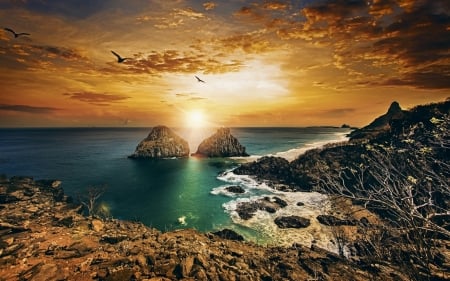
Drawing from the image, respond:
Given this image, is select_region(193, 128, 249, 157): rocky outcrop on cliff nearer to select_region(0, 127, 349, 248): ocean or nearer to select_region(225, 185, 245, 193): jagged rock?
select_region(0, 127, 349, 248): ocean

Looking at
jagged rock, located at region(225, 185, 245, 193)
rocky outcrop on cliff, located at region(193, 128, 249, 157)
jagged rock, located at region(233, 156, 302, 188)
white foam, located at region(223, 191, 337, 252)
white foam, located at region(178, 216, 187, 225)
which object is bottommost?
white foam, located at region(178, 216, 187, 225)

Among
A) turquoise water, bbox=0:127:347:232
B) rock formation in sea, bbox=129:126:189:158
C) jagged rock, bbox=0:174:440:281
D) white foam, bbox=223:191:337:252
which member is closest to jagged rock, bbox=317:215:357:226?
white foam, bbox=223:191:337:252

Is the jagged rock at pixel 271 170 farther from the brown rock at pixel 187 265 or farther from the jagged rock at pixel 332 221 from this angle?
the brown rock at pixel 187 265

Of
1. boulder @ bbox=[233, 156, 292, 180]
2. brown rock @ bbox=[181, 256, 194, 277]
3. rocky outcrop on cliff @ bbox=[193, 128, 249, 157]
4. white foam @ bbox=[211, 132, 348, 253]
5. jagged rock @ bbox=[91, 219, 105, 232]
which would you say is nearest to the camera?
brown rock @ bbox=[181, 256, 194, 277]

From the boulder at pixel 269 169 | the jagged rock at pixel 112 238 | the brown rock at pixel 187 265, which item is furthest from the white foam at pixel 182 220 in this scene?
the boulder at pixel 269 169

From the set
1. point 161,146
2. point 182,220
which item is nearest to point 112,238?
point 182,220

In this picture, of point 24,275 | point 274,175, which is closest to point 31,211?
point 24,275
